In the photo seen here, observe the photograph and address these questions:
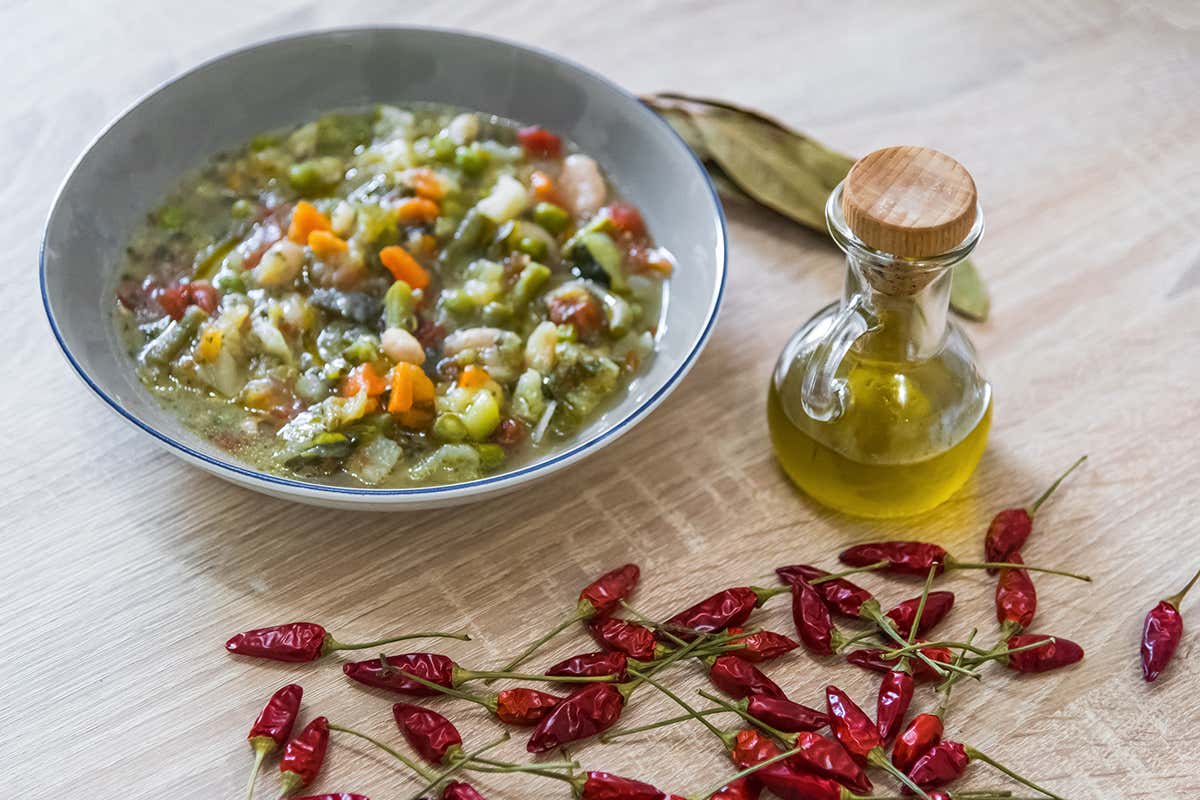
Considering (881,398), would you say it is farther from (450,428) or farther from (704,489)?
(450,428)

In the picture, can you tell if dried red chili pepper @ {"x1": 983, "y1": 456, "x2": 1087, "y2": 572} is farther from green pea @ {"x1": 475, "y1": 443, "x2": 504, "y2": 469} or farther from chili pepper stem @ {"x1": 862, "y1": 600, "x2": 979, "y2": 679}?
green pea @ {"x1": 475, "y1": 443, "x2": 504, "y2": 469}

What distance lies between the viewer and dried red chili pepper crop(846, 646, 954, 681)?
174 centimetres

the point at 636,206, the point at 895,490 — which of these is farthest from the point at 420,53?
the point at 895,490

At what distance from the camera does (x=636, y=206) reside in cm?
227

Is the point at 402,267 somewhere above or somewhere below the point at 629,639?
above

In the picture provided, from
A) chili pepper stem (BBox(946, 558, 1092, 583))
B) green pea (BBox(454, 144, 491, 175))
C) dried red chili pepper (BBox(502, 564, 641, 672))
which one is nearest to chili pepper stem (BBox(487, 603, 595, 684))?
dried red chili pepper (BBox(502, 564, 641, 672))

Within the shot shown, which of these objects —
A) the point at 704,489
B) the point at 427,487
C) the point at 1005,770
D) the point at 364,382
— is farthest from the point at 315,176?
the point at 1005,770

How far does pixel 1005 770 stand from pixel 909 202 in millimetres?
693

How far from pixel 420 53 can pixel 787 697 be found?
136cm

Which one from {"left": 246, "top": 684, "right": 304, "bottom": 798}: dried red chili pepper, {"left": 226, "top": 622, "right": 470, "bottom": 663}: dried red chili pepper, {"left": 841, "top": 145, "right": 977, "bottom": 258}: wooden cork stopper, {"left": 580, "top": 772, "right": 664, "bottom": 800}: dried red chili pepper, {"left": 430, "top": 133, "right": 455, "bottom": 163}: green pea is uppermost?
{"left": 841, "top": 145, "right": 977, "bottom": 258}: wooden cork stopper

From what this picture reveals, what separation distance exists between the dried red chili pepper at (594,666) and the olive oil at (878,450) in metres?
0.41

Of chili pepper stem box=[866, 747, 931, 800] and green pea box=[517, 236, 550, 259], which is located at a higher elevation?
green pea box=[517, 236, 550, 259]

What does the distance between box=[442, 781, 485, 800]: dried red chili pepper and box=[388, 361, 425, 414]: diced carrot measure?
22.3 inches

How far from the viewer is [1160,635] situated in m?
1.75
